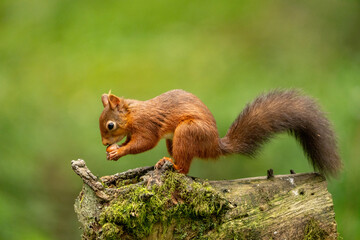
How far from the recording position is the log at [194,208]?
222cm

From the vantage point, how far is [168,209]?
7.49 ft

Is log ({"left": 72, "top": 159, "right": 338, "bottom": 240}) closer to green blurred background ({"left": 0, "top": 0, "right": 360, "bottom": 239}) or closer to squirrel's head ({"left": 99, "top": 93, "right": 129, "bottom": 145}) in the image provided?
squirrel's head ({"left": 99, "top": 93, "right": 129, "bottom": 145})

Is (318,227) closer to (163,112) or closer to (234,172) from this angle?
(163,112)

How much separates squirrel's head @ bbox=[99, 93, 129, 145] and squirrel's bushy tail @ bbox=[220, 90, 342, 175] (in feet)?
1.99

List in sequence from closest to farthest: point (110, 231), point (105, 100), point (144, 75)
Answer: point (110, 231) < point (105, 100) < point (144, 75)

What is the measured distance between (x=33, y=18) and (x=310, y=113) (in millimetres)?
3840

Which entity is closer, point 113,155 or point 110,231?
point 110,231

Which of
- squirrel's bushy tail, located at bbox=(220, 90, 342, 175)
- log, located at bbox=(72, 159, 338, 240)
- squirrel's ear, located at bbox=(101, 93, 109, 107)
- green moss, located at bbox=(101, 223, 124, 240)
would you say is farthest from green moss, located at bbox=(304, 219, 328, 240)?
squirrel's ear, located at bbox=(101, 93, 109, 107)

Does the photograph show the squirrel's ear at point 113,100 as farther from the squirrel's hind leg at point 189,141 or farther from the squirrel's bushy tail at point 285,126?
the squirrel's bushy tail at point 285,126

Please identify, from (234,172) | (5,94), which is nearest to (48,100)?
(5,94)

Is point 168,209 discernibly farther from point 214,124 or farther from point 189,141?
point 214,124

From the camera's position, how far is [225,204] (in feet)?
A: 7.77

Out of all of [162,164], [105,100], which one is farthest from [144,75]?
[162,164]

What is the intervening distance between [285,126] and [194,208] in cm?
88
